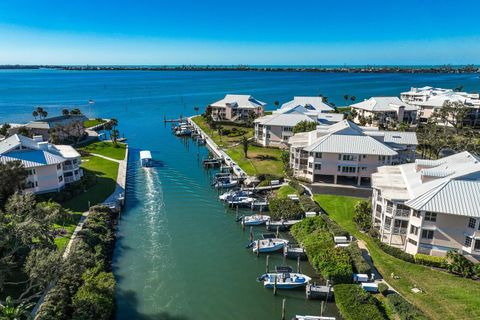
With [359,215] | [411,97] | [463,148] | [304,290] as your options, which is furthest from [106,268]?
[411,97]

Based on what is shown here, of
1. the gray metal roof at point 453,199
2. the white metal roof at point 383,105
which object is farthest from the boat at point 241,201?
the white metal roof at point 383,105

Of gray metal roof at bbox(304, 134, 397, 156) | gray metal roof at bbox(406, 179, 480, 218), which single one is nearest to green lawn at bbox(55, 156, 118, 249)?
gray metal roof at bbox(304, 134, 397, 156)

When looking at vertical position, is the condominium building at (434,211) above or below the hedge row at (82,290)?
above

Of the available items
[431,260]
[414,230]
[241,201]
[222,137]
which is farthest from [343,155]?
[222,137]

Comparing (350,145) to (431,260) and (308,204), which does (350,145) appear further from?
(431,260)

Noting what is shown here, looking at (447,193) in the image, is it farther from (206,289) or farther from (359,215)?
(206,289)

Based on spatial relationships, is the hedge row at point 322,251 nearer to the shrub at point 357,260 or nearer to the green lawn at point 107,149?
the shrub at point 357,260
